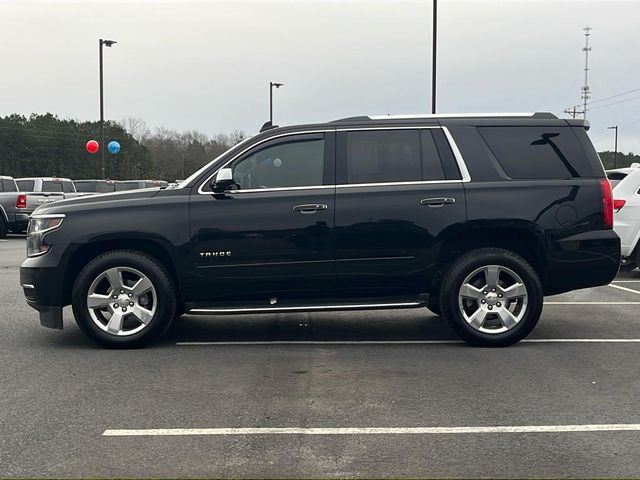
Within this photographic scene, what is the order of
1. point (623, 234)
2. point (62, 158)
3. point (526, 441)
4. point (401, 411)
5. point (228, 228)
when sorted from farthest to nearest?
point (62, 158) → point (623, 234) → point (228, 228) → point (401, 411) → point (526, 441)

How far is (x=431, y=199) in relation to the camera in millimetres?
6402

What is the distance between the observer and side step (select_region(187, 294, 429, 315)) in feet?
21.0

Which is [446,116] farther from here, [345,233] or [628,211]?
[628,211]

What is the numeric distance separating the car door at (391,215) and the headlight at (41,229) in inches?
99.7

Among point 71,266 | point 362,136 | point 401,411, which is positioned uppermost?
point 362,136

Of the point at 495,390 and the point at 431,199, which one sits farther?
the point at 431,199

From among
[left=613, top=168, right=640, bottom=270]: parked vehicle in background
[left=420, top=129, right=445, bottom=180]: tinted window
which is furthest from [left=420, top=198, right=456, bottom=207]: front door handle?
[left=613, top=168, right=640, bottom=270]: parked vehicle in background

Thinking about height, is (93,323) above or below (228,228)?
below

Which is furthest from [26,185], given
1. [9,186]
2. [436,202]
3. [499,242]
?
[499,242]

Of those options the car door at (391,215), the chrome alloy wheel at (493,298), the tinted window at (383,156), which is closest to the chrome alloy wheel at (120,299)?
the car door at (391,215)

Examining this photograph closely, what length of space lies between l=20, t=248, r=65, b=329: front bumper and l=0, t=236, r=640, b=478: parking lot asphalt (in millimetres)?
340

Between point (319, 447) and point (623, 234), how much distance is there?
8.28 metres

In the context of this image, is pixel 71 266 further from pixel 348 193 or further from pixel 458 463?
pixel 458 463

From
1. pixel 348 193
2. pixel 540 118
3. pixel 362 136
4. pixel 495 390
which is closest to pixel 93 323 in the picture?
pixel 348 193
